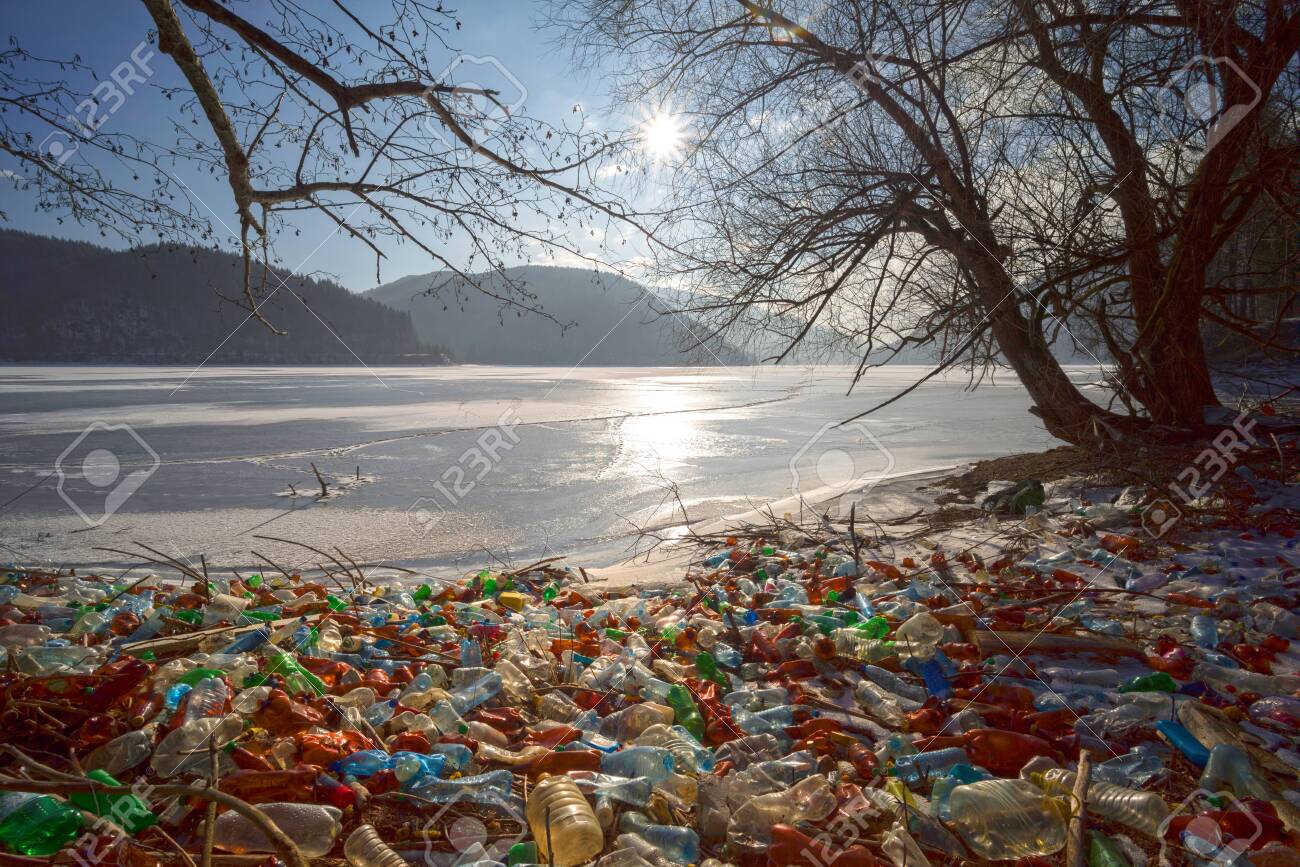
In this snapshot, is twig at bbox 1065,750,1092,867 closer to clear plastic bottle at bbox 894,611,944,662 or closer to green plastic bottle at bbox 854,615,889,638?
clear plastic bottle at bbox 894,611,944,662

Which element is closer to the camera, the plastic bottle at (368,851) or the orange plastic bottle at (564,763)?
the plastic bottle at (368,851)

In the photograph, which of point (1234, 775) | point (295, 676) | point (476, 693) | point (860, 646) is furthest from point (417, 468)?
point (1234, 775)

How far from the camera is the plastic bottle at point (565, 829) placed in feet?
4.10

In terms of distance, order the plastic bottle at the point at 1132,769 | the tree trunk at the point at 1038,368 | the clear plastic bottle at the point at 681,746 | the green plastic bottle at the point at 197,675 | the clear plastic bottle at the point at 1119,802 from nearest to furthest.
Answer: the clear plastic bottle at the point at 1119,802 → the plastic bottle at the point at 1132,769 → the clear plastic bottle at the point at 681,746 → the green plastic bottle at the point at 197,675 → the tree trunk at the point at 1038,368

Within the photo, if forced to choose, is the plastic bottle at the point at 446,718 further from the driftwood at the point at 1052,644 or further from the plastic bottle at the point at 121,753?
the driftwood at the point at 1052,644

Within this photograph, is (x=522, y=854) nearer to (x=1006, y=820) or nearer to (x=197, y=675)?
(x=1006, y=820)

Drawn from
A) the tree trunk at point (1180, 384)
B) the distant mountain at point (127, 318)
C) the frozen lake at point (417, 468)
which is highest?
the distant mountain at point (127, 318)

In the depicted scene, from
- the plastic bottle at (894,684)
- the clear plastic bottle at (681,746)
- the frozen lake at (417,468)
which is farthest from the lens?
the frozen lake at (417,468)

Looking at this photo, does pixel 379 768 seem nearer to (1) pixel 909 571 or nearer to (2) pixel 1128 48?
(1) pixel 909 571

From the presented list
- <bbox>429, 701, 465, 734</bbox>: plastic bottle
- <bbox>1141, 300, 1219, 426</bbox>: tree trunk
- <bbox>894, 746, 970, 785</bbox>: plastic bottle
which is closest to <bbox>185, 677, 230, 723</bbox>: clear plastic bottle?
<bbox>429, 701, 465, 734</bbox>: plastic bottle

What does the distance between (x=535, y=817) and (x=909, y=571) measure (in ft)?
8.12

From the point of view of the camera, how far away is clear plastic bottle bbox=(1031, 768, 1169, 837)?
1.33 metres

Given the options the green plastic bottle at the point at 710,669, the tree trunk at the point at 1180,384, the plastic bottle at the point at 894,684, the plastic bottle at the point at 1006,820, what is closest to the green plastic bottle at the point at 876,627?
the plastic bottle at the point at 894,684

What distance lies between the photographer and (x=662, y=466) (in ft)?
27.5
